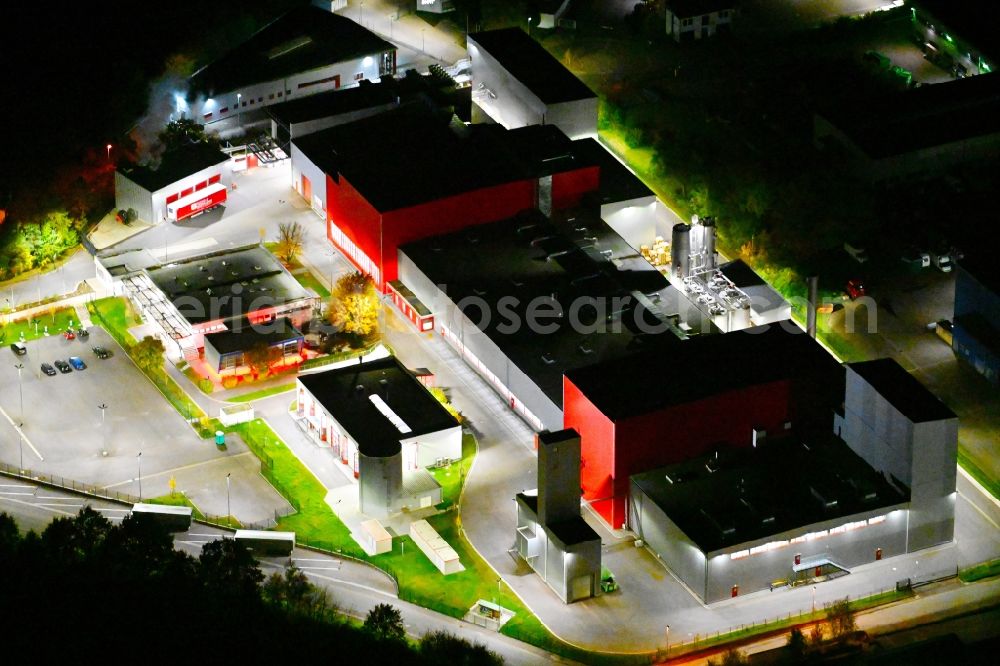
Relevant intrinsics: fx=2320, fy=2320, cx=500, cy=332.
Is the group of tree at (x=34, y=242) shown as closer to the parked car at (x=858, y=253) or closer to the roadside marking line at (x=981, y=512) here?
the parked car at (x=858, y=253)

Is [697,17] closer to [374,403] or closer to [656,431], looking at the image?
[374,403]

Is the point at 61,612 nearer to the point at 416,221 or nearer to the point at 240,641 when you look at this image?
the point at 240,641

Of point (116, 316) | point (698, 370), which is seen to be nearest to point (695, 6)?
point (116, 316)

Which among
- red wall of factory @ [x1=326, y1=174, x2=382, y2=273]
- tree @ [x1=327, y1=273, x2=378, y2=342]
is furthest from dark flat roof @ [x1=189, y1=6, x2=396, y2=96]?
tree @ [x1=327, y1=273, x2=378, y2=342]

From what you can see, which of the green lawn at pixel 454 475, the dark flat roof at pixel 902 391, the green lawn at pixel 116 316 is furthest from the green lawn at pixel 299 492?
the dark flat roof at pixel 902 391

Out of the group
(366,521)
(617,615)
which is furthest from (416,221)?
(617,615)
